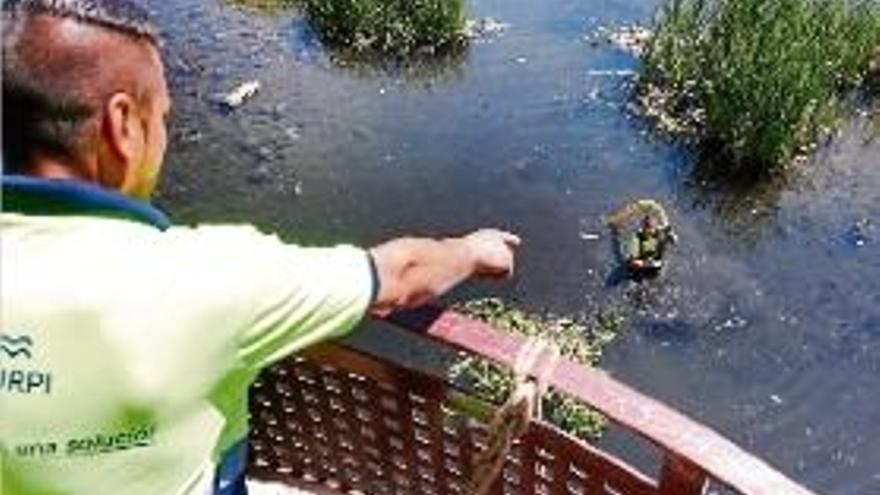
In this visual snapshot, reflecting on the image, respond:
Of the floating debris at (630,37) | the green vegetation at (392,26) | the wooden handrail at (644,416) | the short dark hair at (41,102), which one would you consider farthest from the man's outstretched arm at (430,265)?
the green vegetation at (392,26)

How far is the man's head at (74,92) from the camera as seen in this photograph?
A: 2.25m

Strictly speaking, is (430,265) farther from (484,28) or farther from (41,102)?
(484,28)

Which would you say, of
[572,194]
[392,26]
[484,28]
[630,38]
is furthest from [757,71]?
[392,26]

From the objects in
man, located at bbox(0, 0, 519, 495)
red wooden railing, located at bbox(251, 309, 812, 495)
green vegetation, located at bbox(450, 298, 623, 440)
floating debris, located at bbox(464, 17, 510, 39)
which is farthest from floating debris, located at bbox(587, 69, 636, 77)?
man, located at bbox(0, 0, 519, 495)

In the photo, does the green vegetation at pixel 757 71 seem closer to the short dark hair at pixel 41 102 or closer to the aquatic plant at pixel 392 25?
the aquatic plant at pixel 392 25

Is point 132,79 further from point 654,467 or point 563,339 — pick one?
point 563,339

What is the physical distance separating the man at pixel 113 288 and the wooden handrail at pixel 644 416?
518mm

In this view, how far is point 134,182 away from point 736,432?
295 inches

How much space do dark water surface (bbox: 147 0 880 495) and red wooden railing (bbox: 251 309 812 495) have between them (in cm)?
598

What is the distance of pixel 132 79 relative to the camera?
7.63 ft

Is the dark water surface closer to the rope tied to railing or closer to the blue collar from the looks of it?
the rope tied to railing

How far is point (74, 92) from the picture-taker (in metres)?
2.24

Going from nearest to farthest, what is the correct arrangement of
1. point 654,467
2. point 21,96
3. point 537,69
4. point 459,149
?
point 21,96
point 654,467
point 459,149
point 537,69

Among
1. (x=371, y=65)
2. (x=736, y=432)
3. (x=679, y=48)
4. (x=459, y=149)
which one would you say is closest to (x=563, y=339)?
(x=736, y=432)
